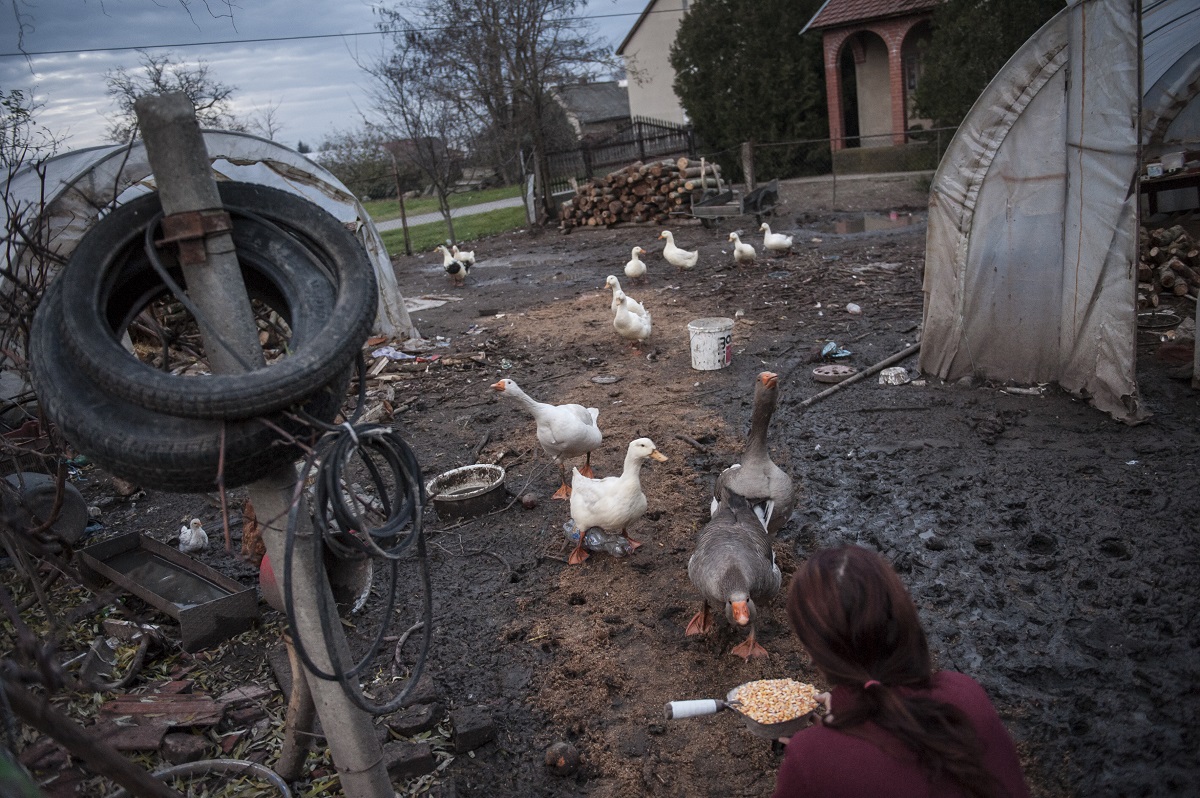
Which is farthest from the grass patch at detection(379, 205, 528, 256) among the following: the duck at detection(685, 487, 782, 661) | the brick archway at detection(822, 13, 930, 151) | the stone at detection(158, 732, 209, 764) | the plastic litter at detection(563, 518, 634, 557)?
the stone at detection(158, 732, 209, 764)

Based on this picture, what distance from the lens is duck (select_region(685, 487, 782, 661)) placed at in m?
4.01

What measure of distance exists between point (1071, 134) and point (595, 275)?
379 inches

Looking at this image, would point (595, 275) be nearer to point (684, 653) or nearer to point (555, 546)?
point (555, 546)

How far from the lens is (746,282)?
12812 millimetres

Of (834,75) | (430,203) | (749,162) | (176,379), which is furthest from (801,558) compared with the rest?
(430,203)

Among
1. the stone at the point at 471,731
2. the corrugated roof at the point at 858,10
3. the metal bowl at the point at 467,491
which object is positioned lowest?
the stone at the point at 471,731

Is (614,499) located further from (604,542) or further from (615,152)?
(615,152)

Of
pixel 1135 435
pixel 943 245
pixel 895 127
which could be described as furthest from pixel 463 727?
pixel 895 127

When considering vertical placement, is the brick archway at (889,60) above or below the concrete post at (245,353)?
above

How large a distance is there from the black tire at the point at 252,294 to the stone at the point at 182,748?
2212mm

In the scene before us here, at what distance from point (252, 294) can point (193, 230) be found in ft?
1.86

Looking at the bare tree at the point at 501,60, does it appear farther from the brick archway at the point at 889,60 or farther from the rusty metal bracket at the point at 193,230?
the rusty metal bracket at the point at 193,230

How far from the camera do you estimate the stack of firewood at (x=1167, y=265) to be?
28.9 feet

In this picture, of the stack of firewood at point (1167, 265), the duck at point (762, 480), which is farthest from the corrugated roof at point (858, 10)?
the duck at point (762, 480)
